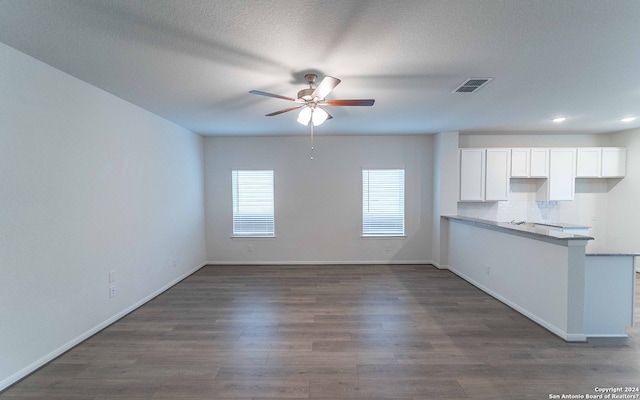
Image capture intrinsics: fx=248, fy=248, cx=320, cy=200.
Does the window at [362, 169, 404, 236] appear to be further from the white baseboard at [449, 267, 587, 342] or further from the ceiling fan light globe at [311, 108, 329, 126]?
the ceiling fan light globe at [311, 108, 329, 126]

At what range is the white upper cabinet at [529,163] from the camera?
450 centimetres

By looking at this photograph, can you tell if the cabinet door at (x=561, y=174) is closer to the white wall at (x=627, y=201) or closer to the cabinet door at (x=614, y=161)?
the cabinet door at (x=614, y=161)

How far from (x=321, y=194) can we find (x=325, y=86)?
3069 mm

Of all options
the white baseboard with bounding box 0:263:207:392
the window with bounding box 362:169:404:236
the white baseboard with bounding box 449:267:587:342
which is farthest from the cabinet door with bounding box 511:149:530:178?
the white baseboard with bounding box 0:263:207:392

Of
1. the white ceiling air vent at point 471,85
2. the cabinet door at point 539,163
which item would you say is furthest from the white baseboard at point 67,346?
the cabinet door at point 539,163

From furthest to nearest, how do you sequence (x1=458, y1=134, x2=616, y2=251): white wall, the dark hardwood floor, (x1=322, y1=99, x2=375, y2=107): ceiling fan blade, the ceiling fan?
(x1=458, y1=134, x2=616, y2=251): white wall, (x1=322, y1=99, x2=375, y2=107): ceiling fan blade, the ceiling fan, the dark hardwood floor

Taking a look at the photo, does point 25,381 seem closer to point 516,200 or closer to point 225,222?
point 225,222

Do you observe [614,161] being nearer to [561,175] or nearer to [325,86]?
[561,175]

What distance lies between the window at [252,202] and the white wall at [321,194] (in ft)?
0.44

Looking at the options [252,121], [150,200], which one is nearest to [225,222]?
[150,200]

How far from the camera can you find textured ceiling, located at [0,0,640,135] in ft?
4.90

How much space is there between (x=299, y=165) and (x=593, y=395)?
4.47 m

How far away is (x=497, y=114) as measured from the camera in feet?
11.6

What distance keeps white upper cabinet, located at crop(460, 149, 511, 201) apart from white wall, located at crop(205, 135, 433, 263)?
61 cm
